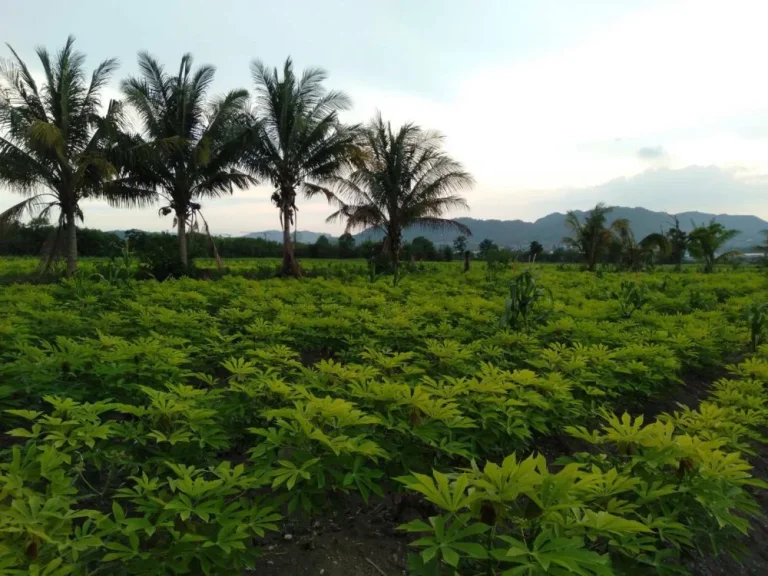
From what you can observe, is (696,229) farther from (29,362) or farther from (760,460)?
(29,362)

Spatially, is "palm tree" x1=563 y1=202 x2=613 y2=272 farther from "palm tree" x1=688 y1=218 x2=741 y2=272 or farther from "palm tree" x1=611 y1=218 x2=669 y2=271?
"palm tree" x1=688 y1=218 x2=741 y2=272

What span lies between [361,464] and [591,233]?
73.5 ft

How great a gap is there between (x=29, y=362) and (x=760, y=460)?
5079mm

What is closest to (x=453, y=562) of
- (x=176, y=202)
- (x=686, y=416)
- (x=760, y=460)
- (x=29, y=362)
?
(x=686, y=416)

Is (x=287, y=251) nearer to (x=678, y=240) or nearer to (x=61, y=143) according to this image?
(x=61, y=143)

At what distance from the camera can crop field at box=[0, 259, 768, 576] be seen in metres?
1.52

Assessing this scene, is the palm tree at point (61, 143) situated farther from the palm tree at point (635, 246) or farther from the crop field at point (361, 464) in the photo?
the palm tree at point (635, 246)

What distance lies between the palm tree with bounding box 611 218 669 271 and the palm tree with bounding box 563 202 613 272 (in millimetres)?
594

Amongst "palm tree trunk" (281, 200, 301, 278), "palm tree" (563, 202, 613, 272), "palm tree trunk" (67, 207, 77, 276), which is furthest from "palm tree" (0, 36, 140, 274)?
"palm tree" (563, 202, 613, 272)

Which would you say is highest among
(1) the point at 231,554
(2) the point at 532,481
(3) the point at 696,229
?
(3) the point at 696,229

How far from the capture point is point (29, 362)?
3020mm

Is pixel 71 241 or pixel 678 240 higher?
pixel 71 241

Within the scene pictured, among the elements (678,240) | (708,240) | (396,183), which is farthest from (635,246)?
(396,183)

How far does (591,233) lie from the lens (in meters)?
22.0
